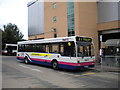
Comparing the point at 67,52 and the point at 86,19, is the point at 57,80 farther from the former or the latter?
the point at 86,19

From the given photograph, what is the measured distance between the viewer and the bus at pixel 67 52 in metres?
11.2

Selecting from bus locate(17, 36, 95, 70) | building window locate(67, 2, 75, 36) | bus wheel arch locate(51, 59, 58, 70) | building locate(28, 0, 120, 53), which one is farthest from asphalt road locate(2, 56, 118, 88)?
building window locate(67, 2, 75, 36)

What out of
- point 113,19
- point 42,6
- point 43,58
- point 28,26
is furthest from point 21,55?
point 28,26

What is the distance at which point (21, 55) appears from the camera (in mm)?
17859

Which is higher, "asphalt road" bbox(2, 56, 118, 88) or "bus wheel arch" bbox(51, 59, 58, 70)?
"bus wheel arch" bbox(51, 59, 58, 70)

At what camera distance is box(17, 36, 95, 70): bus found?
441 inches

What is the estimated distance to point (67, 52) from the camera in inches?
461

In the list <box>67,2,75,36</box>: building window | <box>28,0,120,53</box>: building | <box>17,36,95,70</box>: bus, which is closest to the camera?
<box>17,36,95,70</box>: bus

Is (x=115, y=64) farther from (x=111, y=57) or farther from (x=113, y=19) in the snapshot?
(x=113, y=19)

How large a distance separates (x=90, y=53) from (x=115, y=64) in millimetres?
4300

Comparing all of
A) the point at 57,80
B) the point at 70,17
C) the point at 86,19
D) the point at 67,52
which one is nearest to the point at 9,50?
the point at 70,17

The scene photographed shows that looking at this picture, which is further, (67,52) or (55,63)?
(55,63)

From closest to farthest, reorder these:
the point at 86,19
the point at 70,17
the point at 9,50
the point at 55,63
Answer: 1. the point at 55,63
2. the point at 86,19
3. the point at 70,17
4. the point at 9,50

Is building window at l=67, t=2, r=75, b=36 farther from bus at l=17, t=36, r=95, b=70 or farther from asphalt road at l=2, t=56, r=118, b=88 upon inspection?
asphalt road at l=2, t=56, r=118, b=88
